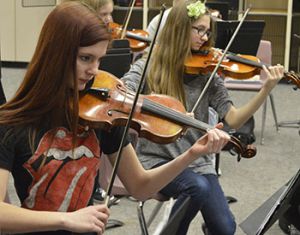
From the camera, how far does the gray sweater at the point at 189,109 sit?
2363mm

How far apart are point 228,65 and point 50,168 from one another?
5.22 feet

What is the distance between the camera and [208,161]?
8.07 feet

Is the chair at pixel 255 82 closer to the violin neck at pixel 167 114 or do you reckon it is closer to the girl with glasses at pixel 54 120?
the violin neck at pixel 167 114

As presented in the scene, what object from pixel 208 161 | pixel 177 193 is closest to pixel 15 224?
pixel 177 193

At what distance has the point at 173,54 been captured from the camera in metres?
2.44

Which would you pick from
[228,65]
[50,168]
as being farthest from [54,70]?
[228,65]

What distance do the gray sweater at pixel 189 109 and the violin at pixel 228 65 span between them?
0.05 meters

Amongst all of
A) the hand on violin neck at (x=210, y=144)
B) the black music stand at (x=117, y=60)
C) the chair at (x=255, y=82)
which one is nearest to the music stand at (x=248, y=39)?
the chair at (x=255, y=82)

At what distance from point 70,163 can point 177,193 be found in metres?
0.88

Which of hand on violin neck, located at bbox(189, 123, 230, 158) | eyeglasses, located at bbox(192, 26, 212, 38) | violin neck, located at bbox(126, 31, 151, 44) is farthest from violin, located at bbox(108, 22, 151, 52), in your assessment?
hand on violin neck, located at bbox(189, 123, 230, 158)

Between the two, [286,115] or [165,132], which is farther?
[286,115]

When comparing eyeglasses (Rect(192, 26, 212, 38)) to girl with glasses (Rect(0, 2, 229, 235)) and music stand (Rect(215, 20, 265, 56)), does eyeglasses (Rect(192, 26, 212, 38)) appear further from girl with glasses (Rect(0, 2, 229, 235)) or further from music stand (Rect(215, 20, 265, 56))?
music stand (Rect(215, 20, 265, 56))

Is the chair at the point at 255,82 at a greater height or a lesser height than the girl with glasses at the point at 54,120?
lesser

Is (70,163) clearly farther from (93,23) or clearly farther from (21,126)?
(93,23)
